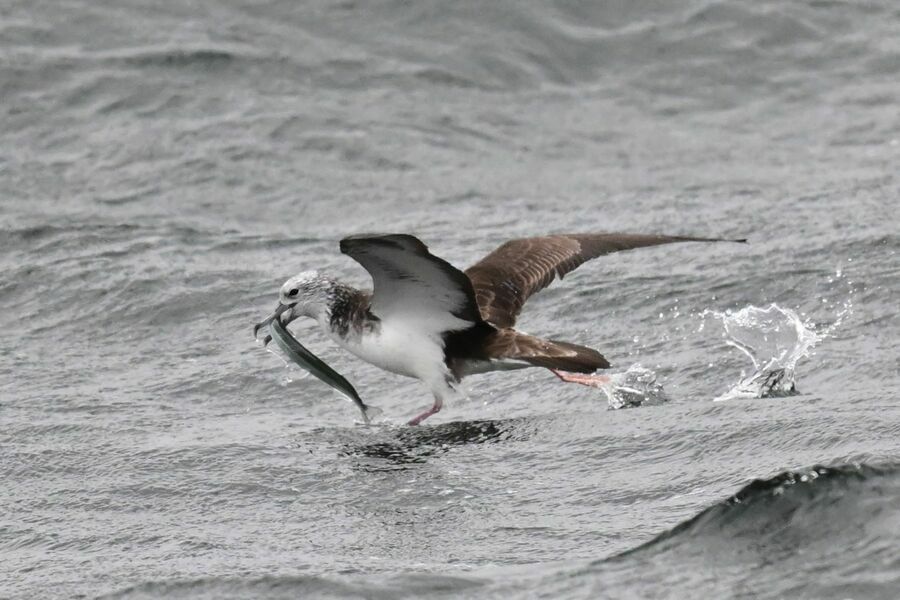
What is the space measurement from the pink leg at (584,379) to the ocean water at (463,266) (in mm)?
206

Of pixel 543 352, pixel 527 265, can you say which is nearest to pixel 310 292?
pixel 527 265

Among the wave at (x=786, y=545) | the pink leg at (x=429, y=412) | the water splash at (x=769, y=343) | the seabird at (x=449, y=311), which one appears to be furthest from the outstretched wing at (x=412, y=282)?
the wave at (x=786, y=545)

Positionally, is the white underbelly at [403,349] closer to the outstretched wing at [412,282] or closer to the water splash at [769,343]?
the outstretched wing at [412,282]

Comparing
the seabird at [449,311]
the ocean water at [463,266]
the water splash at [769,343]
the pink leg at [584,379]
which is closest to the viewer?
the ocean water at [463,266]

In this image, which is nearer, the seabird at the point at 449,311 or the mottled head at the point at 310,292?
the seabird at the point at 449,311

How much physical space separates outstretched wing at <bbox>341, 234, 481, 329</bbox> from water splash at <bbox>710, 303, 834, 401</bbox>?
1.69 m

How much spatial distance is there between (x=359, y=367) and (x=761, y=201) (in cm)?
506

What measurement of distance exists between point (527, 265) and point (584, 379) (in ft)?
2.87

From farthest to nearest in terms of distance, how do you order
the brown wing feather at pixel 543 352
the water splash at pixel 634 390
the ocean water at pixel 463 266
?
the water splash at pixel 634 390 < the brown wing feather at pixel 543 352 < the ocean water at pixel 463 266

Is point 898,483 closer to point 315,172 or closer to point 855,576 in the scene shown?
point 855,576

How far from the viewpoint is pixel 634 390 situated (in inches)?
379

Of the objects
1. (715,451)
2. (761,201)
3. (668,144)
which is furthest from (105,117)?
(715,451)

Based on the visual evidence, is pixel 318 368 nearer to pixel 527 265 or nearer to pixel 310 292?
pixel 310 292

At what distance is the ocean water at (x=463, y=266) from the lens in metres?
6.82
